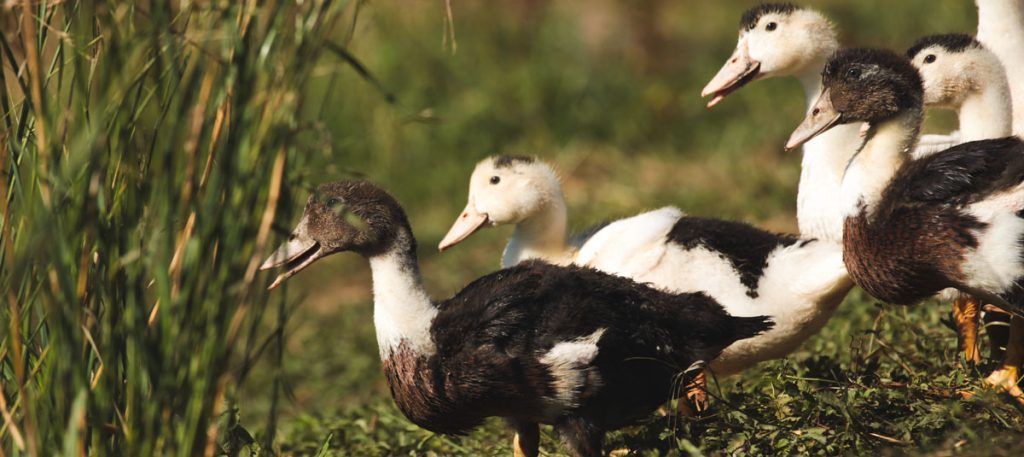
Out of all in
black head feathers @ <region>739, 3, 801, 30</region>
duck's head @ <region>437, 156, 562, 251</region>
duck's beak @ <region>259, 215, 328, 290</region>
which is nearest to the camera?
duck's beak @ <region>259, 215, 328, 290</region>

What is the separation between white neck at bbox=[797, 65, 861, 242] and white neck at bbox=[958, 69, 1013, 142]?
0.46m

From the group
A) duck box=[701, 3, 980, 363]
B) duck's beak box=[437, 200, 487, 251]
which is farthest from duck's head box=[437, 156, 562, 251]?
duck box=[701, 3, 980, 363]

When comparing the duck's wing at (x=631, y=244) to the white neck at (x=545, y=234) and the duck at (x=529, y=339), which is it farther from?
the duck at (x=529, y=339)

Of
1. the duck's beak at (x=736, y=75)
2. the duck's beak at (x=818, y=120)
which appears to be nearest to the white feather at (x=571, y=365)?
the duck's beak at (x=818, y=120)

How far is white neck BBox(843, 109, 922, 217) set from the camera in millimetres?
4535

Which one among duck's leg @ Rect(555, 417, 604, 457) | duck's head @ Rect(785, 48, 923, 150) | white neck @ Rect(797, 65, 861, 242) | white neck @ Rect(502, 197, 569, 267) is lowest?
duck's leg @ Rect(555, 417, 604, 457)

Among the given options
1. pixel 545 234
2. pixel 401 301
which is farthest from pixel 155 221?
pixel 545 234

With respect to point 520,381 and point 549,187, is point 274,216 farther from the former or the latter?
point 549,187

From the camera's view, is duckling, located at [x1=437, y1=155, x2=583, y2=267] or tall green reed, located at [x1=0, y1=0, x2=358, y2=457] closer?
tall green reed, located at [x1=0, y1=0, x2=358, y2=457]

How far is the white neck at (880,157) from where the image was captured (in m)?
4.54

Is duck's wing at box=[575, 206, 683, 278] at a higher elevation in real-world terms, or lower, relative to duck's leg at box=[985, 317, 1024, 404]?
lower

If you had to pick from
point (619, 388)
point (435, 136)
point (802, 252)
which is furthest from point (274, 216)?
point (435, 136)

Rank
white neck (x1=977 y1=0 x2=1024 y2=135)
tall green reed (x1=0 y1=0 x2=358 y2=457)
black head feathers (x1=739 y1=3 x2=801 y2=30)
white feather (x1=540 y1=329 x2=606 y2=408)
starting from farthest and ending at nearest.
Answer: black head feathers (x1=739 y1=3 x2=801 y2=30)
white neck (x1=977 y1=0 x2=1024 y2=135)
white feather (x1=540 y1=329 x2=606 y2=408)
tall green reed (x1=0 y1=0 x2=358 y2=457)

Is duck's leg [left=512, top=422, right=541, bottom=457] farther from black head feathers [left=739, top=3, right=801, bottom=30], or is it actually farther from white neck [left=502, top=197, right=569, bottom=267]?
black head feathers [left=739, top=3, right=801, bottom=30]
